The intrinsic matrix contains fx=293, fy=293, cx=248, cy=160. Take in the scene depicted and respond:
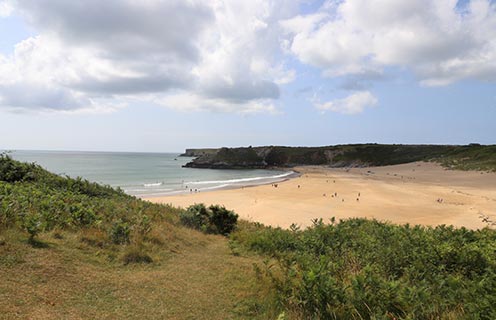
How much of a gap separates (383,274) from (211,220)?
809cm

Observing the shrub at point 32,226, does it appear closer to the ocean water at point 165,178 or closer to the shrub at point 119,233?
the shrub at point 119,233

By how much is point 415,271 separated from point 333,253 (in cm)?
186

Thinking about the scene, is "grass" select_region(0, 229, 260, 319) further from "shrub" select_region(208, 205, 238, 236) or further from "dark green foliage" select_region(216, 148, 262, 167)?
"dark green foliage" select_region(216, 148, 262, 167)

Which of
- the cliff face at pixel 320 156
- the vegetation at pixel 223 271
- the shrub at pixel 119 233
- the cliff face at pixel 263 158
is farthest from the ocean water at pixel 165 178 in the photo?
the cliff face at pixel 320 156

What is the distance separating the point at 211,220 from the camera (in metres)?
12.7

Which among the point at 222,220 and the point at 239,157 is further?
the point at 239,157

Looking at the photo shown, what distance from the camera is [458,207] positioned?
23.3 metres

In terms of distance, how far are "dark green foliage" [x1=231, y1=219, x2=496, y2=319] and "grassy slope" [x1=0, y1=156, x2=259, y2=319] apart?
0.98m

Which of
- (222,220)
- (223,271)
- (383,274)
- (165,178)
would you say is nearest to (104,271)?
(223,271)

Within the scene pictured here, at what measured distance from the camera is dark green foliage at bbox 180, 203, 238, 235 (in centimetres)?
1232

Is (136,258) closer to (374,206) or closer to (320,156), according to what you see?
(374,206)

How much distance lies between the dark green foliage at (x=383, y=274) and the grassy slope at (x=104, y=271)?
3.20 ft

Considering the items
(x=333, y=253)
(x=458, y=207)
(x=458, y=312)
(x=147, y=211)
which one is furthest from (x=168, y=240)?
(x=458, y=207)

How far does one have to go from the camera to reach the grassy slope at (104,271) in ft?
15.0
